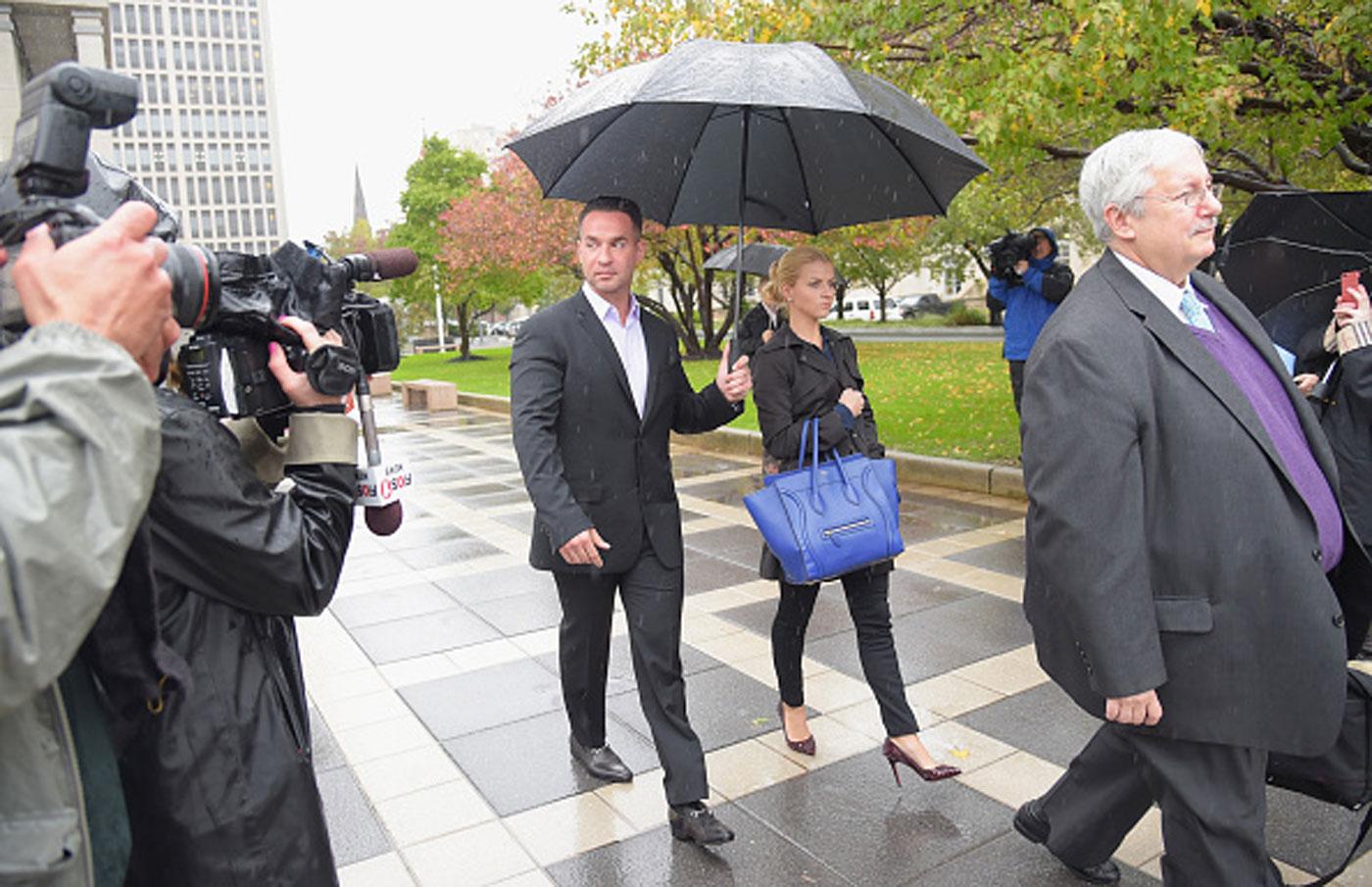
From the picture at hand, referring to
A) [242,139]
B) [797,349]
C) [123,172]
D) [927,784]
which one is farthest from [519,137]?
[242,139]

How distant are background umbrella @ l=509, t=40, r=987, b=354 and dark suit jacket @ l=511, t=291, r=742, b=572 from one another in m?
0.57

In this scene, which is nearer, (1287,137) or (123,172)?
(123,172)

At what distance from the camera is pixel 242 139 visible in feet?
384

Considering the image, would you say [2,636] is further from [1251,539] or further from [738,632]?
[738,632]

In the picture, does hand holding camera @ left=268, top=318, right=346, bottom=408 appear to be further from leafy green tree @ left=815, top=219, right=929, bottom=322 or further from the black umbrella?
leafy green tree @ left=815, top=219, right=929, bottom=322

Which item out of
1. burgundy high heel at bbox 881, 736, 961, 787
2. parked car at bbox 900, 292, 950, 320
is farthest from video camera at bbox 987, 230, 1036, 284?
parked car at bbox 900, 292, 950, 320

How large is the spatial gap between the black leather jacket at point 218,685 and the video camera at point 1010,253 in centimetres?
720

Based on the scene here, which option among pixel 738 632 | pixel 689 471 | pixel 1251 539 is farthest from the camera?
pixel 689 471

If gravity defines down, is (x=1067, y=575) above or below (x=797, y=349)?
below

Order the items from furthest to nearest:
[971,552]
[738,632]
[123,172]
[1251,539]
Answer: [971,552]
[738,632]
[1251,539]
[123,172]

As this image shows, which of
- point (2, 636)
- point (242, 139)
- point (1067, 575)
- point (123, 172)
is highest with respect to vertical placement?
point (242, 139)

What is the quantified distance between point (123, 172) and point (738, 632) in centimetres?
417

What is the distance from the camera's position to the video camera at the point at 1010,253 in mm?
7941

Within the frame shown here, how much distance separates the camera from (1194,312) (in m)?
2.45
